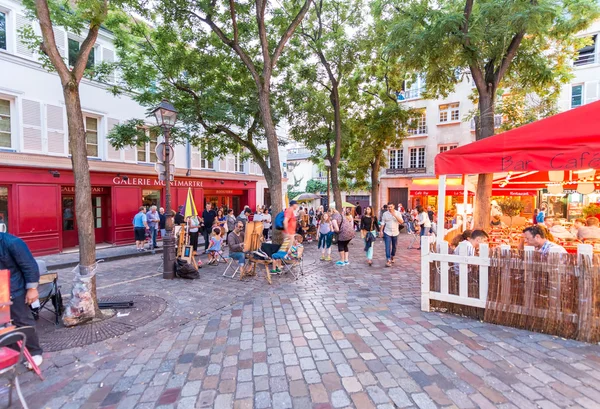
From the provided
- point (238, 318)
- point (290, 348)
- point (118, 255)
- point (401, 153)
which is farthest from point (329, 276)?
point (401, 153)

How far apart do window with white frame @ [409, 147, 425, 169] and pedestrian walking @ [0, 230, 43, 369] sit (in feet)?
83.6

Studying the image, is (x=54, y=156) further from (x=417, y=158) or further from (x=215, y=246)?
(x=417, y=158)

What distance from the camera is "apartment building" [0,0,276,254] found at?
407 inches

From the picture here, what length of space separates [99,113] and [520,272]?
1533 centimetres

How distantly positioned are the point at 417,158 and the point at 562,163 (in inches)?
884

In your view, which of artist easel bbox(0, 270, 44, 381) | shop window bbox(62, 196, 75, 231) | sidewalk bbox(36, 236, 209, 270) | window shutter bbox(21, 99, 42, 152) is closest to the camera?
artist easel bbox(0, 270, 44, 381)

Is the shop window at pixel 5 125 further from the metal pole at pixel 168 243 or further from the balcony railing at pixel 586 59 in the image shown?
the balcony railing at pixel 586 59

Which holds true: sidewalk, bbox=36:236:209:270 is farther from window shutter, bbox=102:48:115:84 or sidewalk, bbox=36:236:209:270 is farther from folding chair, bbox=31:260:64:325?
window shutter, bbox=102:48:115:84

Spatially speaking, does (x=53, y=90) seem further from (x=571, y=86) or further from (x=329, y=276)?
(x=571, y=86)

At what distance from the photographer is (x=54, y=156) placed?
11367 mm

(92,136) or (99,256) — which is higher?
(92,136)

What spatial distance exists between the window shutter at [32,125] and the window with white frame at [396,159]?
23.3 meters

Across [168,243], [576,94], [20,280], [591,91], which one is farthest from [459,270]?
[576,94]

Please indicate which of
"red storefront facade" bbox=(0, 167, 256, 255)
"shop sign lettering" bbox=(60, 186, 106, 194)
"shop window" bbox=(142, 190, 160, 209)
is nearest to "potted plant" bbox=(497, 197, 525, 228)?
"red storefront facade" bbox=(0, 167, 256, 255)
